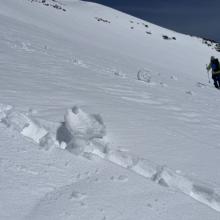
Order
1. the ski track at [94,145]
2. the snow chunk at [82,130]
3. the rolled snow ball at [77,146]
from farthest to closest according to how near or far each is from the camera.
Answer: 1. the snow chunk at [82,130]
2. the rolled snow ball at [77,146]
3. the ski track at [94,145]

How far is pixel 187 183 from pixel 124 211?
0.92 metres

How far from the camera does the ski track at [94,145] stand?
3426mm

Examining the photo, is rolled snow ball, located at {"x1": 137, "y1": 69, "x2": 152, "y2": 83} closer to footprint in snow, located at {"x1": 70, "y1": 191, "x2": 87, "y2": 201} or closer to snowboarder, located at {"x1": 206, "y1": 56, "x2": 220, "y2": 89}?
snowboarder, located at {"x1": 206, "y1": 56, "x2": 220, "y2": 89}

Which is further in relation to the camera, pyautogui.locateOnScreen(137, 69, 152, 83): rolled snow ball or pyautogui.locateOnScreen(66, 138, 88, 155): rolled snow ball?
pyautogui.locateOnScreen(137, 69, 152, 83): rolled snow ball

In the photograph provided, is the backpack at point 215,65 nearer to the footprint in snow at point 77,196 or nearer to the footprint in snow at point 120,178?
the footprint in snow at point 120,178

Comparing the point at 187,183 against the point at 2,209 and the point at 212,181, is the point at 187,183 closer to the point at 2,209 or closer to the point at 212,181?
the point at 212,181

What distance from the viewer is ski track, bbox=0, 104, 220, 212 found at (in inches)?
135

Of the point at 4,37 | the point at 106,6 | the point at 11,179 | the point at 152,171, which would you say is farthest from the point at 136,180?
the point at 106,6

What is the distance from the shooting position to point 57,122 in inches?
172

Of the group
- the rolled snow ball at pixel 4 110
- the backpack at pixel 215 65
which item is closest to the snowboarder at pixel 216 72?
the backpack at pixel 215 65

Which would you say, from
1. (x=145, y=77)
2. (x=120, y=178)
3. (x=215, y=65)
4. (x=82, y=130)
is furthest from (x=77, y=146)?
(x=215, y=65)

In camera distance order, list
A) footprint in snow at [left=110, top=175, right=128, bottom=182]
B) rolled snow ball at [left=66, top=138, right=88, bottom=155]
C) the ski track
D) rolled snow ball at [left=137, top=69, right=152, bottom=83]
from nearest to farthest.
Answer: footprint in snow at [left=110, top=175, right=128, bottom=182], the ski track, rolled snow ball at [left=66, top=138, right=88, bottom=155], rolled snow ball at [left=137, top=69, right=152, bottom=83]

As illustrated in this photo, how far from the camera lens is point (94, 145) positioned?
3.98 m

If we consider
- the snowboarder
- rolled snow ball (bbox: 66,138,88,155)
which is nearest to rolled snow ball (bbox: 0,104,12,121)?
rolled snow ball (bbox: 66,138,88,155)
